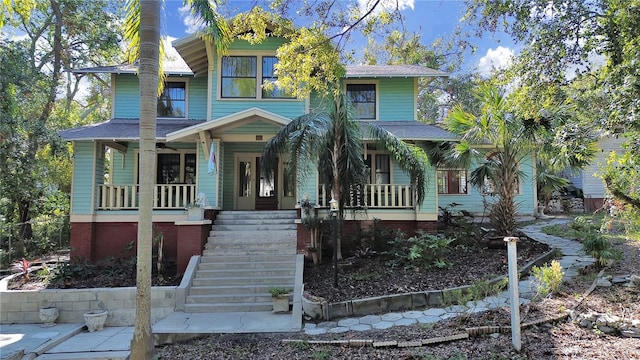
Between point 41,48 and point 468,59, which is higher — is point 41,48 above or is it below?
below

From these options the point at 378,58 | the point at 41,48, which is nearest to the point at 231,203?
the point at 41,48

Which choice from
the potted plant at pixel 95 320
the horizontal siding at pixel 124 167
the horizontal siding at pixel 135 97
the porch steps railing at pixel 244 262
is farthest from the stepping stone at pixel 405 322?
the horizontal siding at pixel 124 167

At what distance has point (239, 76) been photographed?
12453 mm

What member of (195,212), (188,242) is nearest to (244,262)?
(188,242)

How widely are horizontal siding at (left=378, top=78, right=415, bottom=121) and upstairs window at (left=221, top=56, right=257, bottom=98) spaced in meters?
4.72

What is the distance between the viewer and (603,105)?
5.75 meters

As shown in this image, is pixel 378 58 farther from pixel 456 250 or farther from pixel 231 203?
pixel 456 250

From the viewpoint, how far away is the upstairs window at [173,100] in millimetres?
13320

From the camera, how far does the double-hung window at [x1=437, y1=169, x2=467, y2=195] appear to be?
1622 centimetres

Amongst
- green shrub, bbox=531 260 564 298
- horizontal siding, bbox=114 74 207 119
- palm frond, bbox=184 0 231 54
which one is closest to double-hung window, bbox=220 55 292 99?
horizontal siding, bbox=114 74 207 119

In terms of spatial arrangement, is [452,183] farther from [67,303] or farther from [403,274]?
[67,303]

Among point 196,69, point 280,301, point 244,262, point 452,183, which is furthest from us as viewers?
point 452,183

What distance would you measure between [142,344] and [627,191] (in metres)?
7.69

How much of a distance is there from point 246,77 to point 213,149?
312 centimetres
